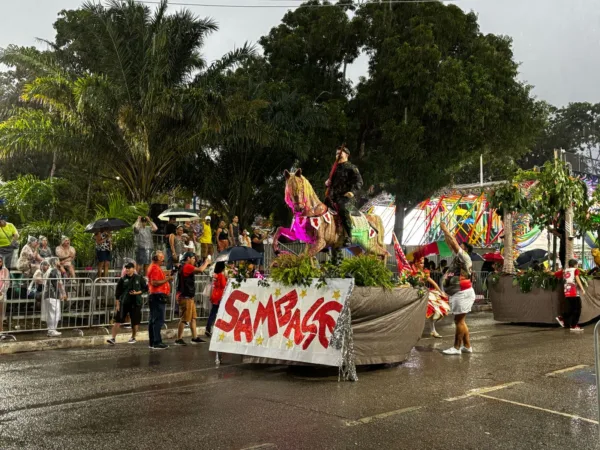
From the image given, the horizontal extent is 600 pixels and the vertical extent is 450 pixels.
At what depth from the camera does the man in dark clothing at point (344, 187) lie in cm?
1140

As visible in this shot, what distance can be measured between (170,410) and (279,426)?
4.50 feet

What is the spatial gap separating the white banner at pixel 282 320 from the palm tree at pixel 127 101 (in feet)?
37.8

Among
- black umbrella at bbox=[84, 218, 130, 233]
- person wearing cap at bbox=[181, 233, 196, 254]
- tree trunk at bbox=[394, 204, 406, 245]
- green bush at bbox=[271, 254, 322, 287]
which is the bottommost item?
green bush at bbox=[271, 254, 322, 287]

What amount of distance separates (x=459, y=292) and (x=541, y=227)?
8475 millimetres

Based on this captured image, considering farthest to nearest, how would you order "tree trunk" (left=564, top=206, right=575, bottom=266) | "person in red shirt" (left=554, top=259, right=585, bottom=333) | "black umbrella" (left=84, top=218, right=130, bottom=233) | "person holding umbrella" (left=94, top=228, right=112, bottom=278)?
"tree trunk" (left=564, top=206, right=575, bottom=266)
"black umbrella" (left=84, top=218, right=130, bottom=233)
"person holding umbrella" (left=94, top=228, right=112, bottom=278)
"person in red shirt" (left=554, top=259, right=585, bottom=333)

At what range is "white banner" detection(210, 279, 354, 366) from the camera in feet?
27.7

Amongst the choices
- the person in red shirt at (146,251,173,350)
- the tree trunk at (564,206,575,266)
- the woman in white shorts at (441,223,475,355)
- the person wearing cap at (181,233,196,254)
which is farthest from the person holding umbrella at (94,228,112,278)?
the tree trunk at (564,206,575,266)

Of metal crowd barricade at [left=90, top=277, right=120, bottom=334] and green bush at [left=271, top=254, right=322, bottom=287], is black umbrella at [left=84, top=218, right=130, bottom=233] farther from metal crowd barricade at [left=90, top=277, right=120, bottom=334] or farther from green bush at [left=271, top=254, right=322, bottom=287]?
green bush at [left=271, top=254, right=322, bottom=287]

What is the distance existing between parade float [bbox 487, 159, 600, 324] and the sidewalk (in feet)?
27.5

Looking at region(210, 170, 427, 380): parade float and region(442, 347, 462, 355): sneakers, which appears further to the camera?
region(442, 347, 462, 355): sneakers

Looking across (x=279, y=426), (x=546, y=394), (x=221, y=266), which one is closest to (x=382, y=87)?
(x=221, y=266)

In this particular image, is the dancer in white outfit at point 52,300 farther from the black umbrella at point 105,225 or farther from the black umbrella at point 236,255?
the black umbrella at point 236,255

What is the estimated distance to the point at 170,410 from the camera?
658 cm

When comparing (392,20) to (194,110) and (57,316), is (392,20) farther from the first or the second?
(57,316)
